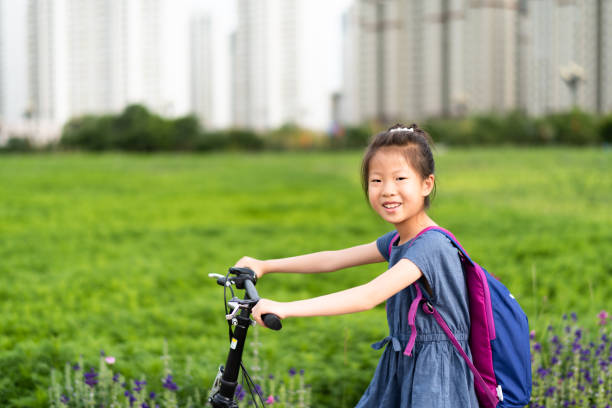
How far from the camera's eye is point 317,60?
10212 centimetres

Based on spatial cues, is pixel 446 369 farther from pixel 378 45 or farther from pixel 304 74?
pixel 304 74

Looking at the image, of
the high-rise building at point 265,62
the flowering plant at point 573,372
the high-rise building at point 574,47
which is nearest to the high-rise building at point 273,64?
the high-rise building at point 265,62

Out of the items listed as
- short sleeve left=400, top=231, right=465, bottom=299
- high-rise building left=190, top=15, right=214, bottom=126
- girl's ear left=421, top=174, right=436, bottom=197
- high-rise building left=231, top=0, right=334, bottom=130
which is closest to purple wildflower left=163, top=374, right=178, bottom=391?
short sleeve left=400, top=231, right=465, bottom=299

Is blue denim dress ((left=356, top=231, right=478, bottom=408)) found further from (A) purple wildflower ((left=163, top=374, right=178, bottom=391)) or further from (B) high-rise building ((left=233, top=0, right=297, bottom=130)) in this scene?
(B) high-rise building ((left=233, top=0, right=297, bottom=130))

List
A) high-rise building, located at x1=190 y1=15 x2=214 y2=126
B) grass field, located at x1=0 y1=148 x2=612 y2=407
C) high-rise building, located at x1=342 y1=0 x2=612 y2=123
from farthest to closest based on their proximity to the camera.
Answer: high-rise building, located at x1=190 y1=15 x2=214 y2=126, high-rise building, located at x1=342 y1=0 x2=612 y2=123, grass field, located at x1=0 y1=148 x2=612 y2=407

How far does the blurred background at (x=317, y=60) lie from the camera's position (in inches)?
2822

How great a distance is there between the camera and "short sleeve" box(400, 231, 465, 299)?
1914 millimetres

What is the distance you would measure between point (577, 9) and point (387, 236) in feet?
249

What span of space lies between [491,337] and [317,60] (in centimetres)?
10288

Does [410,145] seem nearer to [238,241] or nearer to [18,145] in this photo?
[238,241]

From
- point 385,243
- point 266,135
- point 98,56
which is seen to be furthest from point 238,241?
point 98,56

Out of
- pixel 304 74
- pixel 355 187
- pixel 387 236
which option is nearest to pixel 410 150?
pixel 387 236

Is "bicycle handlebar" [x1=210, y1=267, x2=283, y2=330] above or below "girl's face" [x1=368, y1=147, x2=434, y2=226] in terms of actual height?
below

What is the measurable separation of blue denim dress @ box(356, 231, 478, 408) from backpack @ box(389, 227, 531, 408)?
3 cm
